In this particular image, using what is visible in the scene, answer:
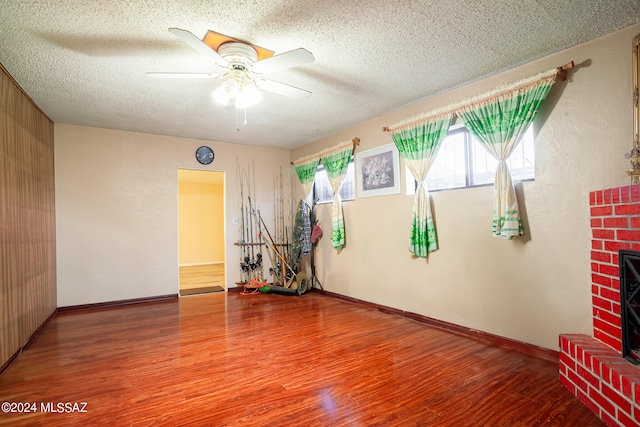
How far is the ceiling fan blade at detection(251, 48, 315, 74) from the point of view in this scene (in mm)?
2109

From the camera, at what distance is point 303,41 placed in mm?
2395

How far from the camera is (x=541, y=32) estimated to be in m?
2.28

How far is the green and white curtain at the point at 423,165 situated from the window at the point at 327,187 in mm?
1155

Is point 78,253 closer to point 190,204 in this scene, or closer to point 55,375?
point 55,375

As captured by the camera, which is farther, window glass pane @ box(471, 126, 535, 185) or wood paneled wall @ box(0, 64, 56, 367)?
window glass pane @ box(471, 126, 535, 185)

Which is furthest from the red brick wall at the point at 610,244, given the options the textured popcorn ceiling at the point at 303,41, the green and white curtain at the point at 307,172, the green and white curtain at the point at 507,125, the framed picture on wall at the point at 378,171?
the green and white curtain at the point at 307,172

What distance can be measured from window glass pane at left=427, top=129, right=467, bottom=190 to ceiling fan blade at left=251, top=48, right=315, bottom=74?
192 cm

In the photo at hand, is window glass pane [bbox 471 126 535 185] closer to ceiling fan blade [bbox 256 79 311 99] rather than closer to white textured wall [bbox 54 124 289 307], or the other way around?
ceiling fan blade [bbox 256 79 311 99]

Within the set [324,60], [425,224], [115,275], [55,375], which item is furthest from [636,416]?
[115,275]

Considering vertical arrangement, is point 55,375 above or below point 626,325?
below

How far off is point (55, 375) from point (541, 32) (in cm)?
449

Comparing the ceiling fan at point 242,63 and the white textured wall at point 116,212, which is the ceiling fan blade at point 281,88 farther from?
the white textured wall at point 116,212

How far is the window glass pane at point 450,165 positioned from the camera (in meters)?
3.27

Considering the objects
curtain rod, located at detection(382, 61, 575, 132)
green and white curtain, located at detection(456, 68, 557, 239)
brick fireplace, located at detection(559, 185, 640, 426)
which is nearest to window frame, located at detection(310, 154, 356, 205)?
curtain rod, located at detection(382, 61, 575, 132)
